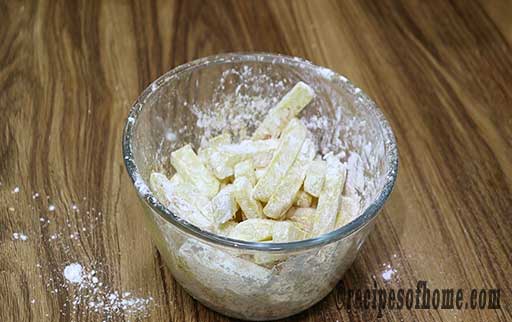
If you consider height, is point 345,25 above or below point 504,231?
above

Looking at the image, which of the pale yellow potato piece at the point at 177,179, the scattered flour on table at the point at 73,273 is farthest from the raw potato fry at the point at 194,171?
the scattered flour on table at the point at 73,273

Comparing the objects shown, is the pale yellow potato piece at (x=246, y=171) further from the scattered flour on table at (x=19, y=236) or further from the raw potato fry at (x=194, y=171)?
the scattered flour on table at (x=19, y=236)

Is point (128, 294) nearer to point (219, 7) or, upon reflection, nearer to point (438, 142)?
point (438, 142)

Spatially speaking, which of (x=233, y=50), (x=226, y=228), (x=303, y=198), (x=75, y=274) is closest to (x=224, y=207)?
(x=226, y=228)

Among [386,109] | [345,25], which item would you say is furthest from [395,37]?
[386,109]

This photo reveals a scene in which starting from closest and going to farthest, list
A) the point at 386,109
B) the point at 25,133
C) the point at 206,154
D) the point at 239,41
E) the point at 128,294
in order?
1. the point at 128,294
2. the point at 206,154
3. the point at 25,133
4. the point at 386,109
5. the point at 239,41

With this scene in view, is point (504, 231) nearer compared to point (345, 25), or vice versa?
point (504, 231)
